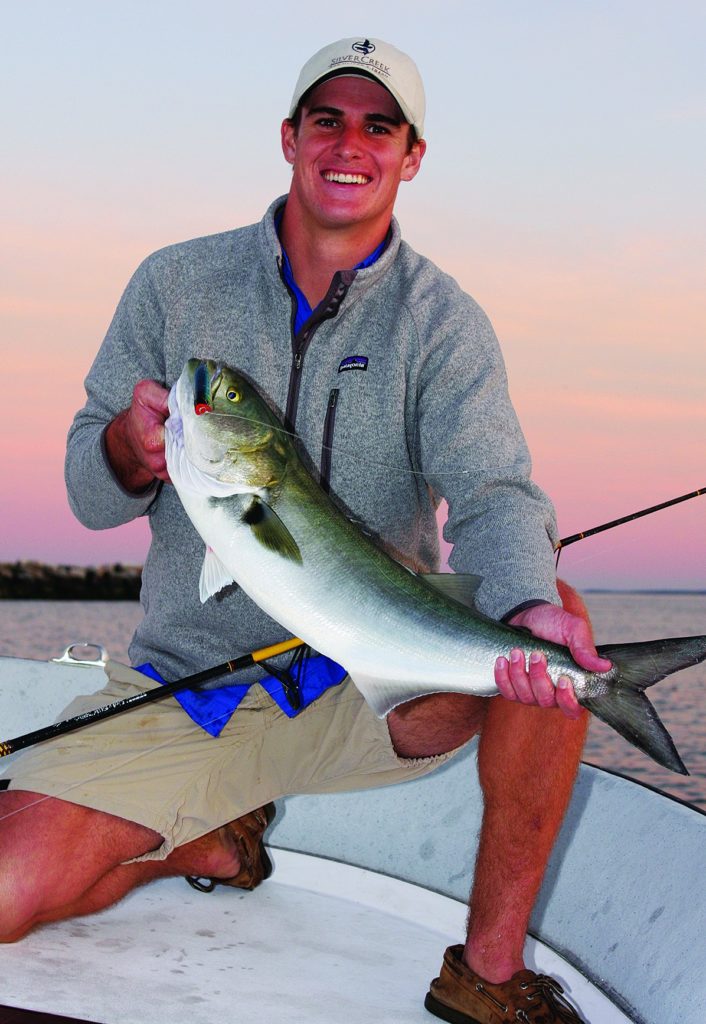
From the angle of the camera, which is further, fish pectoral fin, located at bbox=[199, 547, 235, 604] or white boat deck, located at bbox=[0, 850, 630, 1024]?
white boat deck, located at bbox=[0, 850, 630, 1024]

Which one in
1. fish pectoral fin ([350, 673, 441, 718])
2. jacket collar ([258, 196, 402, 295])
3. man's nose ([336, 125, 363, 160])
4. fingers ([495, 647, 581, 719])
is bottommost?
fish pectoral fin ([350, 673, 441, 718])

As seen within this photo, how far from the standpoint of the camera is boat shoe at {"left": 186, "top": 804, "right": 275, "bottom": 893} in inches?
164

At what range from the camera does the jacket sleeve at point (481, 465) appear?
330 cm

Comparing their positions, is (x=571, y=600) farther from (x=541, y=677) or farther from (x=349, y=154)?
(x=349, y=154)

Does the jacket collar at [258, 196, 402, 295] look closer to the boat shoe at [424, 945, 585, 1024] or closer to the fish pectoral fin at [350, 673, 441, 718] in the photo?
the fish pectoral fin at [350, 673, 441, 718]

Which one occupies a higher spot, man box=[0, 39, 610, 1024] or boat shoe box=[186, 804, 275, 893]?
man box=[0, 39, 610, 1024]

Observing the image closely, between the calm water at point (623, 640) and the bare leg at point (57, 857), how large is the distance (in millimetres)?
1921

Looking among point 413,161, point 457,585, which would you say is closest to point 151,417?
point 457,585

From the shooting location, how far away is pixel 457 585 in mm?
2975

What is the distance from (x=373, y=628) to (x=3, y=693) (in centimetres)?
282

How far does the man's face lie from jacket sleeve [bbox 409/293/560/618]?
467 millimetres

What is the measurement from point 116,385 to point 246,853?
5.99 ft

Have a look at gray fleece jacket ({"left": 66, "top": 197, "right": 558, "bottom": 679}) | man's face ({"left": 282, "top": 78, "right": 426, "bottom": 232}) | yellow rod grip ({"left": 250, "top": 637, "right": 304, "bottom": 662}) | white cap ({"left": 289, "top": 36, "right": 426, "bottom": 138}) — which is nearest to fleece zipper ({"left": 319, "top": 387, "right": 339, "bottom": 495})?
gray fleece jacket ({"left": 66, "top": 197, "right": 558, "bottom": 679})

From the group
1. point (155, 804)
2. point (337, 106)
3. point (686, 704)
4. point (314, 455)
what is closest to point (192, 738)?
point (155, 804)
